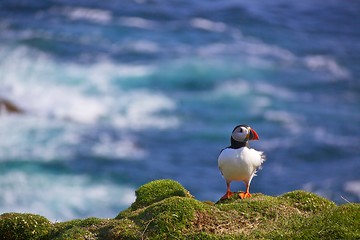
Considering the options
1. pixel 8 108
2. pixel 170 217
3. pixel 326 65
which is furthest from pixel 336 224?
pixel 326 65

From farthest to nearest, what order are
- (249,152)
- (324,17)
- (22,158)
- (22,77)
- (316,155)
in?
(324,17)
(22,77)
(316,155)
(22,158)
(249,152)

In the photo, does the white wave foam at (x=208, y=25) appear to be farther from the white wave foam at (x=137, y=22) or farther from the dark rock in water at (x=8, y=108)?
the dark rock in water at (x=8, y=108)

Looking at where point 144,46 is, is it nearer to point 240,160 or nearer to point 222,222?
point 240,160

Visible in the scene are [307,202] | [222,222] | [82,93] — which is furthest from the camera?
[82,93]

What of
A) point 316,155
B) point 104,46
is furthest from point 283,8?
point 316,155

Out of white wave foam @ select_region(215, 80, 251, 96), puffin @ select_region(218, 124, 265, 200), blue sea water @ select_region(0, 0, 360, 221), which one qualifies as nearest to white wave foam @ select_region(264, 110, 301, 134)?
blue sea water @ select_region(0, 0, 360, 221)

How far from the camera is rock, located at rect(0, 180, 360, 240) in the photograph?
10.9 m

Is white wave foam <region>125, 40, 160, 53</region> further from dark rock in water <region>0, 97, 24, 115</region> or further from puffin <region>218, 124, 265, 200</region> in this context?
puffin <region>218, 124, 265, 200</region>

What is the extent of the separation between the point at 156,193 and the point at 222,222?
181 centimetres

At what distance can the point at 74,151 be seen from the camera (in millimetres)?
32094

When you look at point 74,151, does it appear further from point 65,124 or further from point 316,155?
point 316,155

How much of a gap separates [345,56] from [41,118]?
15.3 m

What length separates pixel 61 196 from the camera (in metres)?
28.8

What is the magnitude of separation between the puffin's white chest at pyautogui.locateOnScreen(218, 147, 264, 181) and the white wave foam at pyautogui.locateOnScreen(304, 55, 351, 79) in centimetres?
2793
